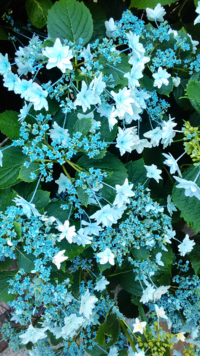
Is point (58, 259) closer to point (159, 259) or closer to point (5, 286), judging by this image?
point (5, 286)

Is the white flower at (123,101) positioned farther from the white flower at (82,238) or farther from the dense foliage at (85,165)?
the white flower at (82,238)

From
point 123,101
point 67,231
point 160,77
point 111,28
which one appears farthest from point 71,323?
point 111,28

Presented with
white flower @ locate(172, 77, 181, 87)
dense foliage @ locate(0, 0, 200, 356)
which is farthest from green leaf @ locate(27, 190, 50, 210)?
white flower @ locate(172, 77, 181, 87)

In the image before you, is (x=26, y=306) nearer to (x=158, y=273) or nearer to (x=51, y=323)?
(x=51, y=323)

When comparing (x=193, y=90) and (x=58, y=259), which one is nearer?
(x=58, y=259)

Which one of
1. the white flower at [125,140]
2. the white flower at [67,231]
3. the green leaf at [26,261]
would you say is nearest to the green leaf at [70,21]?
the white flower at [125,140]

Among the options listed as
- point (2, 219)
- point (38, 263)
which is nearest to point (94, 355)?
point (38, 263)

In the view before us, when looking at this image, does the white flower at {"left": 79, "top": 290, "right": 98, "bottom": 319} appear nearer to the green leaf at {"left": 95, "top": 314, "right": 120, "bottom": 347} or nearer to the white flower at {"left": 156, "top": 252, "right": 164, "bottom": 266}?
the green leaf at {"left": 95, "top": 314, "right": 120, "bottom": 347}
